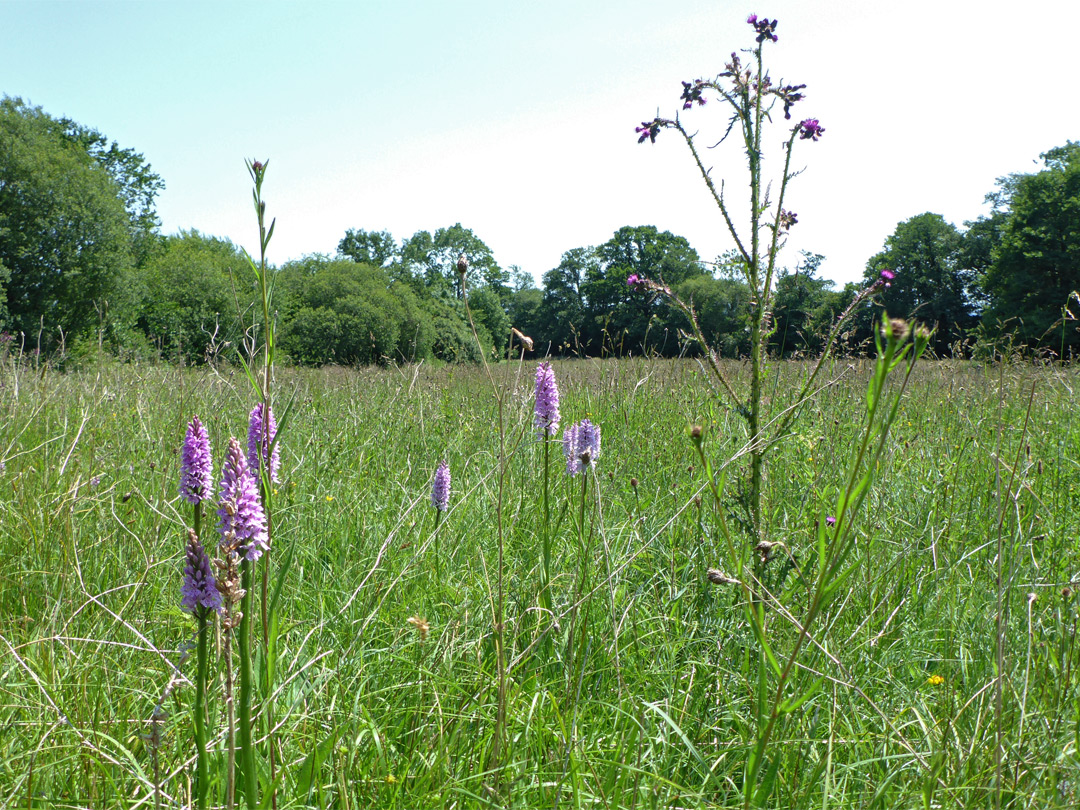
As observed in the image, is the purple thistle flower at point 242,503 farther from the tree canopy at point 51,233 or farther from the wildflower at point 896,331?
the tree canopy at point 51,233

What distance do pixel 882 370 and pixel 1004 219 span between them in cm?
4742

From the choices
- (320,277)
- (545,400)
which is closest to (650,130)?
(545,400)

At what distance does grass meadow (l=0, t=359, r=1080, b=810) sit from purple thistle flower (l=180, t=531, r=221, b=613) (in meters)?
0.15

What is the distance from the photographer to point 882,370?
2.20 ft

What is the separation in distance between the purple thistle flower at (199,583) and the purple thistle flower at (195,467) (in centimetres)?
34

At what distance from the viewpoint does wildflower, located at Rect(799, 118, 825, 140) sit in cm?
196

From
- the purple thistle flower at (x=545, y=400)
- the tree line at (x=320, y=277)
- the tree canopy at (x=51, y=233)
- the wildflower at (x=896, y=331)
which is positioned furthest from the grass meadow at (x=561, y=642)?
the tree canopy at (x=51, y=233)

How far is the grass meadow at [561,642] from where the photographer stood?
1249mm

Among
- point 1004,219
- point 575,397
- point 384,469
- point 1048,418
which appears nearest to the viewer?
point 384,469

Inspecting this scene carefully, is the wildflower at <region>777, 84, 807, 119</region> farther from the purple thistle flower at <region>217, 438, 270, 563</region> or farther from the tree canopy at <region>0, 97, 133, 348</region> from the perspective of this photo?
the tree canopy at <region>0, 97, 133, 348</region>

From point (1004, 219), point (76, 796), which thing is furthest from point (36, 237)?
point (1004, 219)

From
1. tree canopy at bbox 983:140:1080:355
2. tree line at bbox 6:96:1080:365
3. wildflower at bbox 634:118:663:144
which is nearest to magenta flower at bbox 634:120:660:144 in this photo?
wildflower at bbox 634:118:663:144

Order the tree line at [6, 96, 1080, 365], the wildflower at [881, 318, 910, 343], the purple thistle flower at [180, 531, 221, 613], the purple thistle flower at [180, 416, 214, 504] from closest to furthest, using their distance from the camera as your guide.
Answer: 1. the wildflower at [881, 318, 910, 343]
2. the purple thistle flower at [180, 531, 221, 613]
3. the purple thistle flower at [180, 416, 214, 504]
4. the tree line at [6, 96, 1080, 365]

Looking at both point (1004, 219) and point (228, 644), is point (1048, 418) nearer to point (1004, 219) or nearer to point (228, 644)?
point (228, 644)
